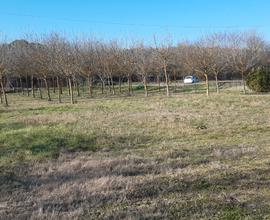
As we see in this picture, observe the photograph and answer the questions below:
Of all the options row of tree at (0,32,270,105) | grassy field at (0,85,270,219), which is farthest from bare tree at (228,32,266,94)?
grassy field at (0,85,270,219)

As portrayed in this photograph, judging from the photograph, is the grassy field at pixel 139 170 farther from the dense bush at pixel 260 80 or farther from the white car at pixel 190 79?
the white car at pixel 190 79

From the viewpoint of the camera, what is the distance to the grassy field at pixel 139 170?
6.04m

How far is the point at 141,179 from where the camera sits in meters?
8.07

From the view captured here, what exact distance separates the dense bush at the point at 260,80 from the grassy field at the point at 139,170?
2054cm

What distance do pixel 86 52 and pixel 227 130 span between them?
141ft

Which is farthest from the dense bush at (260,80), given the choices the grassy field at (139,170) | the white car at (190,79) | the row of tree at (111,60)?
the white car at (190,79)

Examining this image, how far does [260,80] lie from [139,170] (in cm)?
3103

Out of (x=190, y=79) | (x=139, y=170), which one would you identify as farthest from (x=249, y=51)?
(x=139, y=170)

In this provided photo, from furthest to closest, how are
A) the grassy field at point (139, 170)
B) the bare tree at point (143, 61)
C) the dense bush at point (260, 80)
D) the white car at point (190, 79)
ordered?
the white car at point (190, 79)
the bare tree at point (143, 61)
the dense bush at point (260, 80)
the grassy field at point (139, 170)

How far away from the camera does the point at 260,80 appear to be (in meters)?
37.8

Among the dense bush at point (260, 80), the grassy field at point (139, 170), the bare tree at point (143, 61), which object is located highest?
the bare tree at point (143, 61)

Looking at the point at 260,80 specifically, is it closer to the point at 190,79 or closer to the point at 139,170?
the point at 190,79

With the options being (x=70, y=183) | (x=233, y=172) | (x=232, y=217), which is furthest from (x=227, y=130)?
(x=232, y=217)

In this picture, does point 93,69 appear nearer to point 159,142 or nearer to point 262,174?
point 159,142
